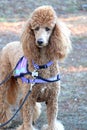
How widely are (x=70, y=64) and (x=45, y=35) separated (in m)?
4.23

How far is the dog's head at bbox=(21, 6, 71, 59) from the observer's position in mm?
4555

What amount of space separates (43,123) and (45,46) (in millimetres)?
1518

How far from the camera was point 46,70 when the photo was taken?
4.90m

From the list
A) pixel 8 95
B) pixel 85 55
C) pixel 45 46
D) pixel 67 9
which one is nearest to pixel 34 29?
pixel 45 46

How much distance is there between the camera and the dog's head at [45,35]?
455 cm

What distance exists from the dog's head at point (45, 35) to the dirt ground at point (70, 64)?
142cm

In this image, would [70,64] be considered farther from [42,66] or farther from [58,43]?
[58,43]

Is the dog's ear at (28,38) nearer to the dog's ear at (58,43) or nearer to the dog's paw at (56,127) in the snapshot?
the dog's ear at (58,43)

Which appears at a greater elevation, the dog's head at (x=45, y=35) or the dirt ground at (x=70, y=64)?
the dog's head at (x=45, y=35)

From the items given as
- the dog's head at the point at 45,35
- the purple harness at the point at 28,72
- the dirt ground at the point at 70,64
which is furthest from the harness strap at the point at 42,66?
the dirt ground at the point at 70,64

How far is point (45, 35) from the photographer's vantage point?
4570 millimetres

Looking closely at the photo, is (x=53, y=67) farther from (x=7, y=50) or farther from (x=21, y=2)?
(x=21, y=2)

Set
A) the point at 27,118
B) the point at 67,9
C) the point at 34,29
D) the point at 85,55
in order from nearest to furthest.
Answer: the point at 34,29, the point at 27,118, the point at 85,55, the point at 67,9

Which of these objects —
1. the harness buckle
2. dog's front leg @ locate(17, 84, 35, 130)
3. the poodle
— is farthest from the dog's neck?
dog's front leg @ locate(17, 84, 35, 130)
